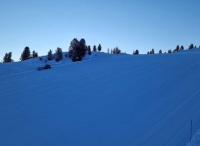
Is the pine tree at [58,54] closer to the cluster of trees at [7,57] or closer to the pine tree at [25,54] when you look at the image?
the pine tree at [25,54]

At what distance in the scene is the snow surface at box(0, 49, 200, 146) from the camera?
35.3 feet

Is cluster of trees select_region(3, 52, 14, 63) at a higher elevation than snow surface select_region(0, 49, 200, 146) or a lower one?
higher

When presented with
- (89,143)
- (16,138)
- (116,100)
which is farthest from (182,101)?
(16,138)

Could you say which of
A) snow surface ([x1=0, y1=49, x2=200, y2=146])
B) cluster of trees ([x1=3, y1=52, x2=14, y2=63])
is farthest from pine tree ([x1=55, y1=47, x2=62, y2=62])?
snow surface ([x1=0, y1=49, x2=200, y2=146])

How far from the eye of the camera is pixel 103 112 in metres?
14.4

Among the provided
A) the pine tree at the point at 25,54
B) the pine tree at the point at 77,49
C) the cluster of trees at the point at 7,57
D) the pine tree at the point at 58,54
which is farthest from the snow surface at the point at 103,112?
the cluster of trees at the point at 7,57

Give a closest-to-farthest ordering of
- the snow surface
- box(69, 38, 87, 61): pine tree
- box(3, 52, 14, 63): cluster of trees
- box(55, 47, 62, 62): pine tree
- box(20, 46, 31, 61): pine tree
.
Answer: the snow surface
box(69, 38, 87, 61): pine tree
box(55, 47, 62, 62): pine tree
box(20, 46, 31, 61): pine tree
box(3, 52, 14, 63): cluster of trees

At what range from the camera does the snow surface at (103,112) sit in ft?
35.3

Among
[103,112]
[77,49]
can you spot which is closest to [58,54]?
[77,49]

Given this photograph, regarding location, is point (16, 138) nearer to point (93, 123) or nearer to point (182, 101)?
point (93, 123)

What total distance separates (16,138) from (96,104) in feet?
22.9

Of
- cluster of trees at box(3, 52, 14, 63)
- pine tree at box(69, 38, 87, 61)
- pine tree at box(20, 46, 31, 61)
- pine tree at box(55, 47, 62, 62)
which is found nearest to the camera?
pine tree at box(69, 38, 87, 61)

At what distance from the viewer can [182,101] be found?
1508cm

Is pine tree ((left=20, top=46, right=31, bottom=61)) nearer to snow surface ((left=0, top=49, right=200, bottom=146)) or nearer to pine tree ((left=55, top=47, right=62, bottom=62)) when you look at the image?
pine tree ((left=55, top=47, right=62, bottom=62))
